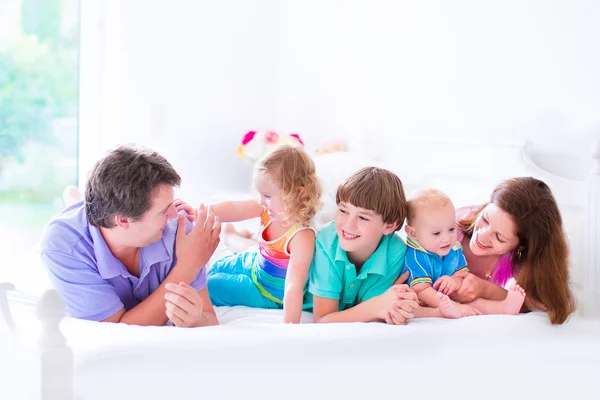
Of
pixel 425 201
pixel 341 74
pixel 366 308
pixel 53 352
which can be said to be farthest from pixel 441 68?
pixel 53 352

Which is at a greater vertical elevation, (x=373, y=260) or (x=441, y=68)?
(x=441, y=68)

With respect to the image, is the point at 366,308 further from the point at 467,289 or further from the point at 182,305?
the point at 182,305

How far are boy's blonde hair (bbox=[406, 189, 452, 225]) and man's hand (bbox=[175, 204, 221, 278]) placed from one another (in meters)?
0.47

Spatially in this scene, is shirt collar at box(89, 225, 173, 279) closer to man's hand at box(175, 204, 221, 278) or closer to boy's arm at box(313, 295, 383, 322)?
man's hand at box(175, 204, 221, 278)

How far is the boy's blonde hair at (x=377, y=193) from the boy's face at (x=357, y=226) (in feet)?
0.04

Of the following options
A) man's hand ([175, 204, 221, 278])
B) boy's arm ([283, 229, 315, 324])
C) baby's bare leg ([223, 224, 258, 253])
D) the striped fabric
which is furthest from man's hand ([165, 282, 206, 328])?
baby's bare leg ([223, 224, 258, 253])

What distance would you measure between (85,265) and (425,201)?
80 cm

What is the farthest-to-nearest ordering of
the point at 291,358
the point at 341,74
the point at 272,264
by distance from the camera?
1. the point at 341,74
2. the point at 272,264
3. the point at 291,358

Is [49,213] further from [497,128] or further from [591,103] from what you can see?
[591,103]

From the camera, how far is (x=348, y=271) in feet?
5.81

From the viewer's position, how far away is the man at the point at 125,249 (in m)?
1.57

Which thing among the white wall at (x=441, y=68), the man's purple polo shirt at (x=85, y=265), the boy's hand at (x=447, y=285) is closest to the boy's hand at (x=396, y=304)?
the boy's hand at (x=447, y=285)

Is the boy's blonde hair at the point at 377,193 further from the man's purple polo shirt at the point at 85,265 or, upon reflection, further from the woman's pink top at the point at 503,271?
the man's purple polo shirt at the point at 85,265

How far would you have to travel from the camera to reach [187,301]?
1.56m
